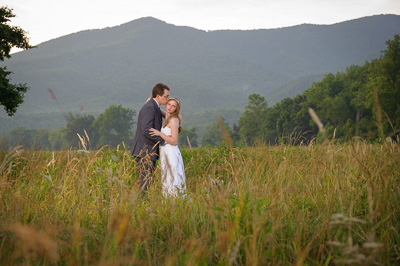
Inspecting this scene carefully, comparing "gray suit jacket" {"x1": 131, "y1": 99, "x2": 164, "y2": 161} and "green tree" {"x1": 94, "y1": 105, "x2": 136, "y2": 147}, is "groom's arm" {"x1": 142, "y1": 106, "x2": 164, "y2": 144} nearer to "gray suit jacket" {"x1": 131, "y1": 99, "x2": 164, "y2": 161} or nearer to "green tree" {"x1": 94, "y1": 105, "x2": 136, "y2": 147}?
"gray suit jacket" {"x1": 131, "y1": 99, "x2": 164, "y2": 161}

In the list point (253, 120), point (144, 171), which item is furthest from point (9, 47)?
point (253, 120)

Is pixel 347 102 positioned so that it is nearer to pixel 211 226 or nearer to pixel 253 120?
pixel 253 120

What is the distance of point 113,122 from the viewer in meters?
111

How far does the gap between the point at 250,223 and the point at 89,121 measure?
118797 millimetres

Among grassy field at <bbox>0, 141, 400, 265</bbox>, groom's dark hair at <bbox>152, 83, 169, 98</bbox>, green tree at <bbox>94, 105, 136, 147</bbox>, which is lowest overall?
green tree at <bbox>94, 105, 136, 147</bbox>

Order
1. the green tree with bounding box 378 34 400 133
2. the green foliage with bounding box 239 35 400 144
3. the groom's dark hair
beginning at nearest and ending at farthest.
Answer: the groom's dark hair → the green tree with bounding box 378 34 400 133 → the green foliage with bounding box 239 35 400 144

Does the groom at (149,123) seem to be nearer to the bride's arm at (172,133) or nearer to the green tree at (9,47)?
the bride's arm at (172,133)

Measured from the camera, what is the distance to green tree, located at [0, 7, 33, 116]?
21.2 meters

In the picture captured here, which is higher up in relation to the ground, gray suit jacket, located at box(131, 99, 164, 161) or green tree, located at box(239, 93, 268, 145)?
gray suit jacket, located at box(131, 99, 164, 161)

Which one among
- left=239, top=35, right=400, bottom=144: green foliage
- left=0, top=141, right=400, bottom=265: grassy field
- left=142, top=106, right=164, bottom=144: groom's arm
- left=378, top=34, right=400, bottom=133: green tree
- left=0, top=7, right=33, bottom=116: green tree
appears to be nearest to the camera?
left=0, top=141, right=400, bottom=265: grassy field

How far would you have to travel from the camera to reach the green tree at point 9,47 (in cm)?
2120

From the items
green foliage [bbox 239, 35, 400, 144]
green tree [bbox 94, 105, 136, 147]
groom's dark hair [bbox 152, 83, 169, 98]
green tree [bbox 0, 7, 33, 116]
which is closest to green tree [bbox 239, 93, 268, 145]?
green foliage [bbox 239, 35, 400, 144]

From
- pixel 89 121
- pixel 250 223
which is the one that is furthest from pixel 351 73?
pixel 89 121

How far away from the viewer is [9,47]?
72.8 ft
